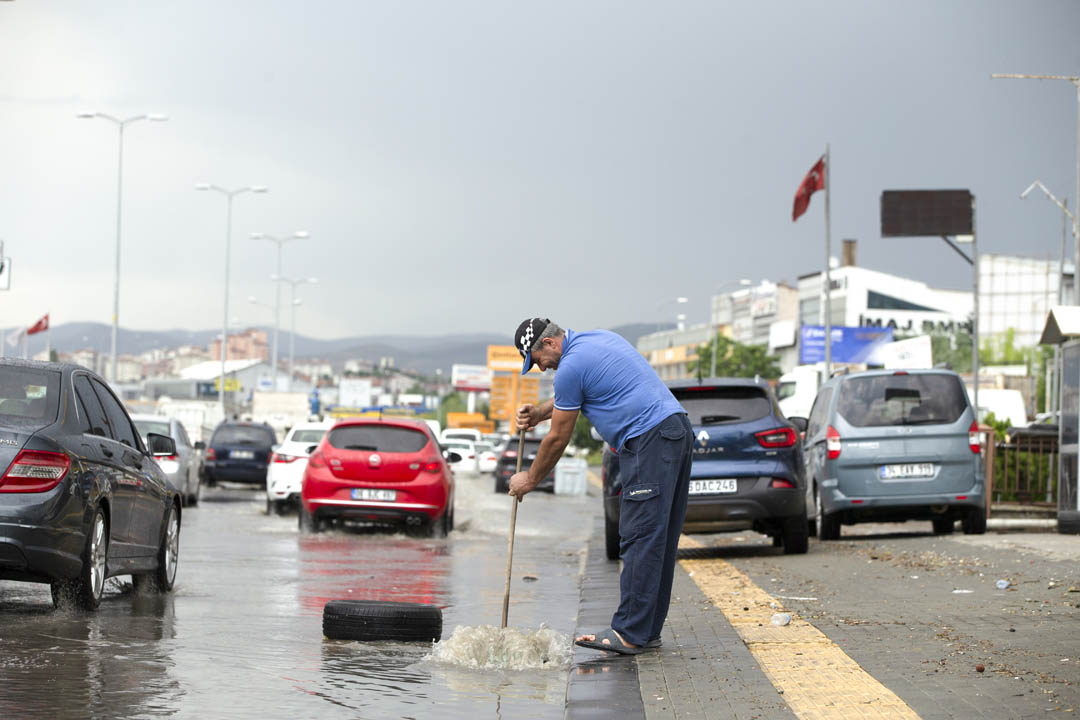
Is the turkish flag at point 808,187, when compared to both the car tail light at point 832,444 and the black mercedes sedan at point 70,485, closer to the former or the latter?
the car tail light at point 832,444

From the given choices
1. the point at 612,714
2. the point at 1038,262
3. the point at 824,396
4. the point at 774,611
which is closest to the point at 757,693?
the point at 612,714

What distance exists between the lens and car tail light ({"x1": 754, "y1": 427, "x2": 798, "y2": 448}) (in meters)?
15.1

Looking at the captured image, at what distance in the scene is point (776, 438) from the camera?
49.7 ft

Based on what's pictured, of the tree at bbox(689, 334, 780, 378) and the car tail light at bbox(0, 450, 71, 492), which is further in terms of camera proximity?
the tree at bbox(689, 334, 780, 378)

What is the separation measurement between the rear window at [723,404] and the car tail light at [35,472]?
283 inches

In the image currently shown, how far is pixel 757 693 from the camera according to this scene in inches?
261

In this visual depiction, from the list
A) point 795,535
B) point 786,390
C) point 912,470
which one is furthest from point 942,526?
point 786,390

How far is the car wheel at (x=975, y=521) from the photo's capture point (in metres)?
17.5

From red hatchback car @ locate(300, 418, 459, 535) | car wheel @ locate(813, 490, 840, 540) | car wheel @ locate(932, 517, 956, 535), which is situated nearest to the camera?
car wheel @ locate(813, 490, 840, 540)

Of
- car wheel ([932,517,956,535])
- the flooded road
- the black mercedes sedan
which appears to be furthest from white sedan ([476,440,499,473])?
the black mercedes sedan

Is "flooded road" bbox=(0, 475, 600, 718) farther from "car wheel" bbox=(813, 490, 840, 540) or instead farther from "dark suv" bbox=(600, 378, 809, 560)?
"car wheel" bbox=(813, 490, 840, 540)

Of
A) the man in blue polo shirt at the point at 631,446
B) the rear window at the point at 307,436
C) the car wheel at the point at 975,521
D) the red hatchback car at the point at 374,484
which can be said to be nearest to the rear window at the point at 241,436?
the rear window at the point at 307,436

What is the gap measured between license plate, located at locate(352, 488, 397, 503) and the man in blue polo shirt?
38.1 ft

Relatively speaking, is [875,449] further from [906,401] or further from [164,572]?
[164,572]
